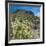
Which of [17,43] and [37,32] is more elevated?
[37,32]

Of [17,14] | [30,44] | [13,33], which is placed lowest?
[30,44]

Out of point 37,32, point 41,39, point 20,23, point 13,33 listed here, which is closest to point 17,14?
point 20,23

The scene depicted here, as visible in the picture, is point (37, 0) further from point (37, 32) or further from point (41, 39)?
point (41, 39)

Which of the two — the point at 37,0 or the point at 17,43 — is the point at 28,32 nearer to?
the point at 17,43
